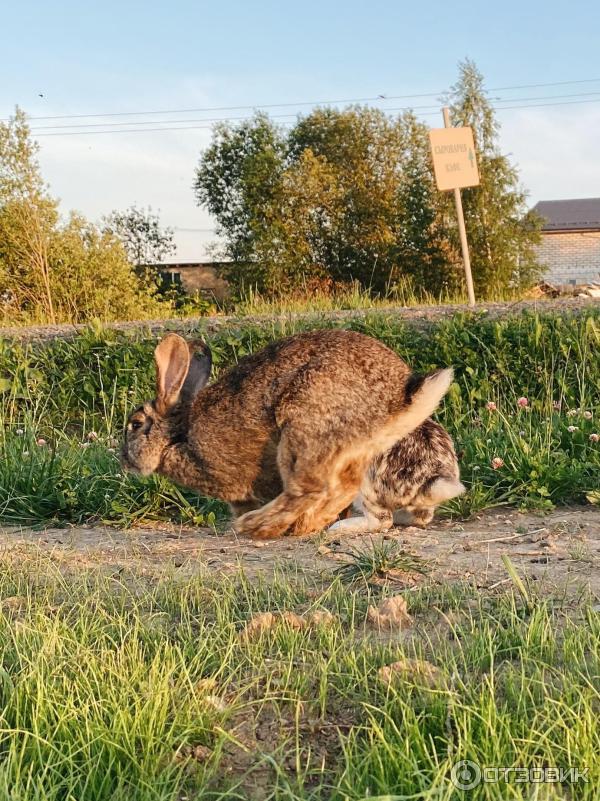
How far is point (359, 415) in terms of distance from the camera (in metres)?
4.51

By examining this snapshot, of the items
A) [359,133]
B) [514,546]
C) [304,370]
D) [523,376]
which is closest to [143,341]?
[523,376]

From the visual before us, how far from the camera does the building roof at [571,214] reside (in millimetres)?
42375

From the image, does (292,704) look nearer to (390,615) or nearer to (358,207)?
(390,615)

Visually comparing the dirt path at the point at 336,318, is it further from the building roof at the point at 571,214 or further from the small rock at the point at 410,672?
the building roof at the point at 571,214

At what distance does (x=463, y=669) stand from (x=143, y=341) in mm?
6798

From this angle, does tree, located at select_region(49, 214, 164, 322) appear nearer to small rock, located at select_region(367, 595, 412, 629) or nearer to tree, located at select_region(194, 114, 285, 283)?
tree, located at select_region(194, 114, 285, 283)

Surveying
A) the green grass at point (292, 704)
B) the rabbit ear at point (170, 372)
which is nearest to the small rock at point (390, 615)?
the green grass at point (292, 704)

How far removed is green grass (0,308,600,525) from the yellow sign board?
674 cm

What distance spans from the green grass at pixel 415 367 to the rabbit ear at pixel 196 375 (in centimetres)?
79

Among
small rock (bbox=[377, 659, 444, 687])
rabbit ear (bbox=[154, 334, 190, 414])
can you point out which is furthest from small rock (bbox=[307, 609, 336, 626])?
rabbit ear (bbox=[154, 334, 190, 414])

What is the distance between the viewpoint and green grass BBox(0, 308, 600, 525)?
5.63 metres

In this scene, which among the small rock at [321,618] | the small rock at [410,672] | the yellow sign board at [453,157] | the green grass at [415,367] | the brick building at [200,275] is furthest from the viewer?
the brick building at [200,275]

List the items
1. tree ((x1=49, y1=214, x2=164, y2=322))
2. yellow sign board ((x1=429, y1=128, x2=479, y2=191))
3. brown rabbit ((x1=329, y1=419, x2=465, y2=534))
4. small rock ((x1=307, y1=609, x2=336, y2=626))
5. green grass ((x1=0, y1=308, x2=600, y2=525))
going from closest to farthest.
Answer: small rock ((x1=307, y1=609, x2=336, y2=626)) → brown rabbit ((x1=329, y1=419, x2=465, y2=534)) → green grass ((x1=0, y1=308, x2=600, y2=525)) → yellow sign board ((x1=429, y1=128, x2=479, y2=191)) → tree ((x1=49, y1=214, x2=164, y2=322))

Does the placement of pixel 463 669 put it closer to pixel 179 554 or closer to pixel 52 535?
pixel 179 554
